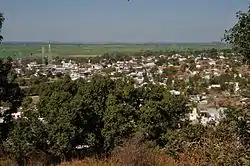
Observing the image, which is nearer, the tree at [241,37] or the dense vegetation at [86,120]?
the tree at [241,37]

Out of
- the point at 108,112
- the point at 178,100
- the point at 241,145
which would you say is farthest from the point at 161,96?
the point at 241,145

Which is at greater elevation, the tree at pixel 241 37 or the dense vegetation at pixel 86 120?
the tree at pixel 241 37

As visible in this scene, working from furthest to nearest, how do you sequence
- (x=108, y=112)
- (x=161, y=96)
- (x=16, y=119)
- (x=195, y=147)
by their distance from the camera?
1. (x=161, y=96)
2. (x=108, y=112)
3. (x=16, y=119)
4. (x=195, y=147)

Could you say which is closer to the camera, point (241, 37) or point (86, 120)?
point (241, 37)

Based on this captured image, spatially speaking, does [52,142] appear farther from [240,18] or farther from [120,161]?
[240,18]

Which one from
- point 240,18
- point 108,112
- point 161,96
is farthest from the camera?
point 161,96

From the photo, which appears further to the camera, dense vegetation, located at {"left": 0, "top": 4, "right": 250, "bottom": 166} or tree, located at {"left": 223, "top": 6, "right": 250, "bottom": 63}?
dense vegetation, located at {"left": 0, "top": 4, "right": 250, "bottom": 166}

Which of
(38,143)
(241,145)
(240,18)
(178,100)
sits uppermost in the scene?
(240,18)

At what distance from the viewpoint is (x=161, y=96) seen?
20781mm

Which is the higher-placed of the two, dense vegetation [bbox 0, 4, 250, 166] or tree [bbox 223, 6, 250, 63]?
tree [bbox 223, 6, 250, 63]

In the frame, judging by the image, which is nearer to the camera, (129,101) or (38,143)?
(38,143)

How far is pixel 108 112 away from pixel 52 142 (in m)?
2.55

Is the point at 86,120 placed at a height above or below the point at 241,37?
below

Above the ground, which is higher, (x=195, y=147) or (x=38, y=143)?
(x=195, y=147)
